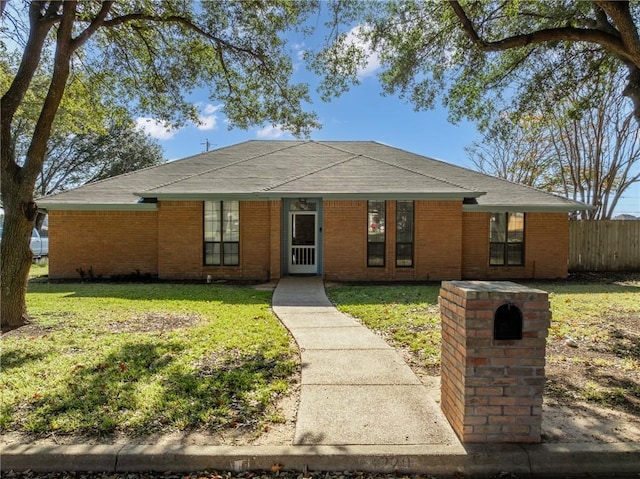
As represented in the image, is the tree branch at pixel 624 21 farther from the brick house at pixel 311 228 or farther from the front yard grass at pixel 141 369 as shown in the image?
the brick house at pixel 311 228

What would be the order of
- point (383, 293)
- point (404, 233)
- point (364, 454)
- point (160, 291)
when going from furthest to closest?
point (404, 233) → point (160, 291) → point (383, 293) → point (364, 454)

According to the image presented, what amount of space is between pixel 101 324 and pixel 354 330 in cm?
461

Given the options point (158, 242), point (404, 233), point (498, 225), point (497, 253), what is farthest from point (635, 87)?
point (158, 242)

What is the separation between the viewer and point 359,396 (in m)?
4.03

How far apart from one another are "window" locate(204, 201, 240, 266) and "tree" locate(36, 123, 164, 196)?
72.5ft

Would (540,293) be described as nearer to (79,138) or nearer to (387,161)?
(387,161)

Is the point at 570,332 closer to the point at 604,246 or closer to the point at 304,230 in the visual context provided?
the point at 304,230

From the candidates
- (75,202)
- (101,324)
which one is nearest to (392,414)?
(101,324)

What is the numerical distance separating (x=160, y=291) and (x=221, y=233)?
332 centimetres

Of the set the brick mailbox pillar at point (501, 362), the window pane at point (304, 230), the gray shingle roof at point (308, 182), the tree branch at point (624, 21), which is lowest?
the brick mailbox pillar at point (501, 362)

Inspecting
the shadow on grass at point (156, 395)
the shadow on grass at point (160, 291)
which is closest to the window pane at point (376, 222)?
the shadow on grass at point (160, 291)

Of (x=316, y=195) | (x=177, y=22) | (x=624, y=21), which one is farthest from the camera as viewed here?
(x=316, y=195)

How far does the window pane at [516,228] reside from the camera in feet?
46.1

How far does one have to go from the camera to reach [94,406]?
3822 millimetres
